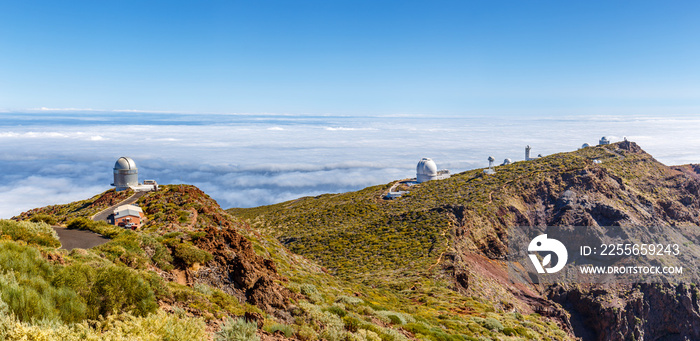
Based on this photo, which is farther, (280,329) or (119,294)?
(280,329)

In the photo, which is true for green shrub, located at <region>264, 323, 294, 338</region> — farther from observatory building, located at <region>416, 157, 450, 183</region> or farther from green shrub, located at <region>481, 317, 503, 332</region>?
observatory building, located at <region>416, 157, 450, 183</region>

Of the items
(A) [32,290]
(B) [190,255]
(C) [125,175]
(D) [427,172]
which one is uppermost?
(A) [32,290]

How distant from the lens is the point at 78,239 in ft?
44.7

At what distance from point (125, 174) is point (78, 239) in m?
25.5

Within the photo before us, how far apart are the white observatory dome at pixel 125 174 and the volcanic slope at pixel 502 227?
13.2 metres

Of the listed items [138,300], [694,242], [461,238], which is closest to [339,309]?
[138,300]

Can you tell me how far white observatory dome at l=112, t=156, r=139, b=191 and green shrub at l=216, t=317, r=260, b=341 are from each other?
3337 cm

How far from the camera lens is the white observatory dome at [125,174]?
36.2m

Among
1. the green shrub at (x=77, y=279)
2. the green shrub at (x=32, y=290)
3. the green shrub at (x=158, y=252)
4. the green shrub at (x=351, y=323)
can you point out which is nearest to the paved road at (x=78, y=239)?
the green shrub at (x=158, y=252)

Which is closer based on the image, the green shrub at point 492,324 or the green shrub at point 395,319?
the green shrub at point 395,319

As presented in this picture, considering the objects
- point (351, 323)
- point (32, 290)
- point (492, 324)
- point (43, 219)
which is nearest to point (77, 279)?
point (32, 290)

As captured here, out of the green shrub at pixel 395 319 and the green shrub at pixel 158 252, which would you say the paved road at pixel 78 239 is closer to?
the green shrub at pixel 158 252

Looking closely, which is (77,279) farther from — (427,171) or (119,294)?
(427,171)

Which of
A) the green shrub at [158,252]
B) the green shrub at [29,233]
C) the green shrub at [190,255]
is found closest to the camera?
the green shrub at [29,233]
